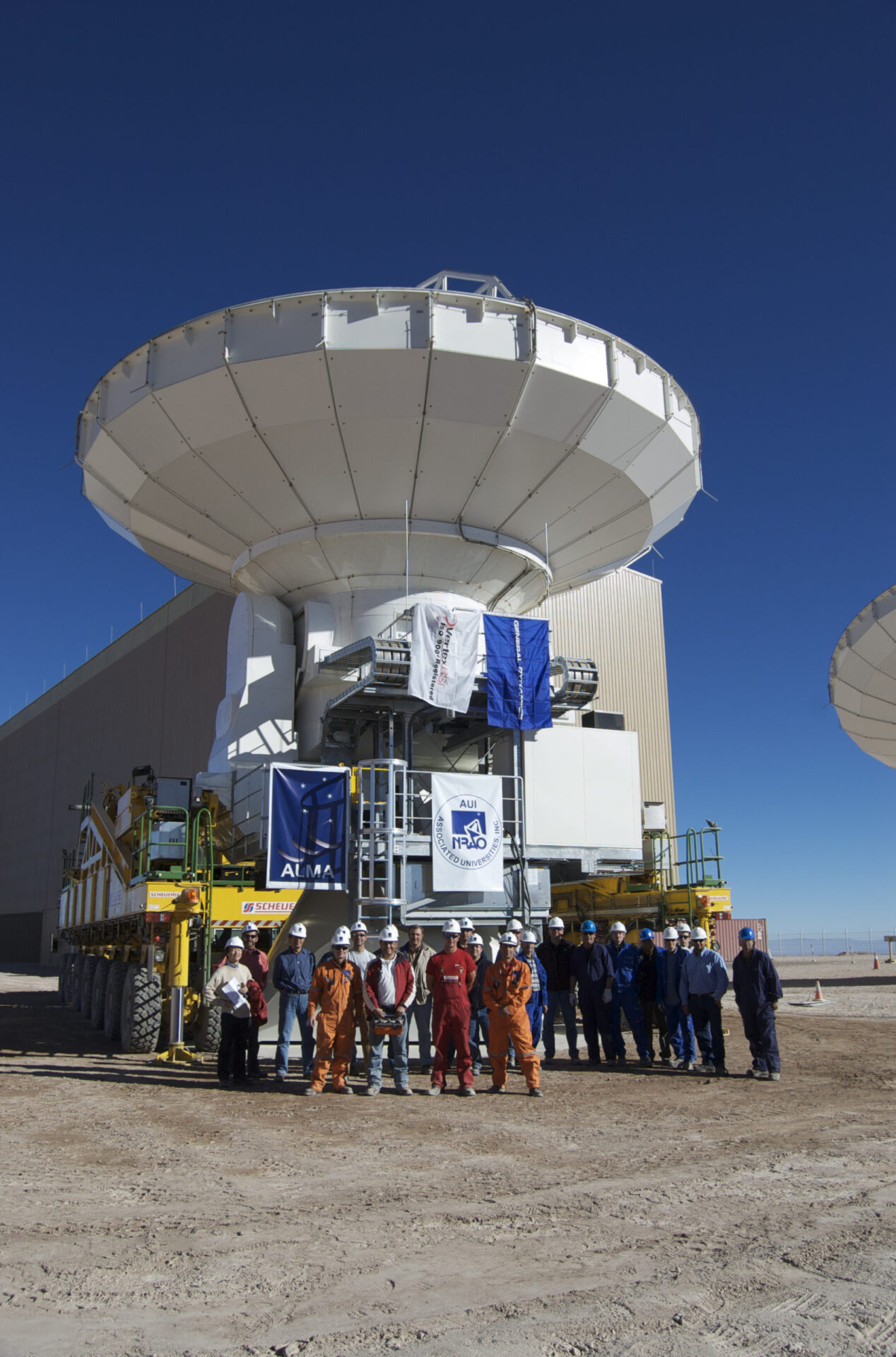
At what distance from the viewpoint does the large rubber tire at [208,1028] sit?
12.4 meters

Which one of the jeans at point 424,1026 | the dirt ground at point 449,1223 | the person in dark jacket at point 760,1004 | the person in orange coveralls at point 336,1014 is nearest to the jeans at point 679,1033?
the person in dark jacket at point 760,1004

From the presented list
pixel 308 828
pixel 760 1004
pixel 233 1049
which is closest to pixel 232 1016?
Answer: pixel 233 1049

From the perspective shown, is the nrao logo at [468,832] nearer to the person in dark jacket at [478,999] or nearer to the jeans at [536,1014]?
the person in dark jacket at [478,999]

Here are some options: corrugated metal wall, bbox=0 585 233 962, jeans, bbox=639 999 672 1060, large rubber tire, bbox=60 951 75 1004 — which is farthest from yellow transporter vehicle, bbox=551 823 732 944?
corrugated metal wall, bbox=0 585 233 962

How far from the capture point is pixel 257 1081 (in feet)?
34.2

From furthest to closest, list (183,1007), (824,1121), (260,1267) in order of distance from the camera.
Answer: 1. (183,1007)
2. (824,1121)
3. (260,1267)

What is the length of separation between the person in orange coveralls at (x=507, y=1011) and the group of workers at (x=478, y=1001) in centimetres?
1

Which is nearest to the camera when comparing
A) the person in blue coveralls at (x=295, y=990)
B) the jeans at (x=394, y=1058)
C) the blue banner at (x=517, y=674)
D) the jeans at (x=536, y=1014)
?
the jeans at (x=394, y=1058)

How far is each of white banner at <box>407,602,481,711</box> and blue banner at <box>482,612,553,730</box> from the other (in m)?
0.30

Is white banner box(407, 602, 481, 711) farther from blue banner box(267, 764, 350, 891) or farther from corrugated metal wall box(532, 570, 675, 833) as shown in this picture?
corrugated metal wall box(532, 570, 675, 833)

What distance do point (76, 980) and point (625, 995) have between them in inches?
482

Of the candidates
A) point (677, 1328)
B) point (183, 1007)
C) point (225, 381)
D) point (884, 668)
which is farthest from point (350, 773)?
point (884, 668)

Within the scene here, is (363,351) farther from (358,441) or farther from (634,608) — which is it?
(634,608)

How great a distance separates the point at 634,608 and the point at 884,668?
24.9ft
